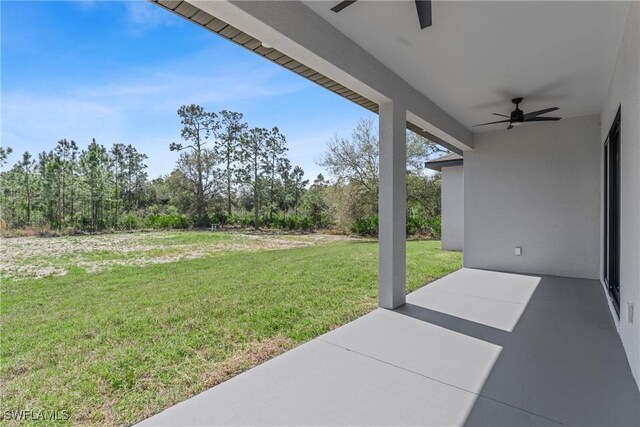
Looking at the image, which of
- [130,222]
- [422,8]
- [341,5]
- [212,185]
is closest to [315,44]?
[341,5]

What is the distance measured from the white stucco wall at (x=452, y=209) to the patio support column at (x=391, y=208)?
20.6 ft

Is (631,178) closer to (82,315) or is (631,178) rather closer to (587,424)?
(587,424)

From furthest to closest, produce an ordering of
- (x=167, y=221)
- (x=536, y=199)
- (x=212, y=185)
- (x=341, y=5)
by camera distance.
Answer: (x=212, y=185)
(x=167, y=221)
(x=536, y=199)
(x=341, y=5)

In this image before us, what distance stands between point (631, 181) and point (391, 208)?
2082mm

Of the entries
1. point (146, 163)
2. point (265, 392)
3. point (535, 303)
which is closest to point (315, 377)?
point (265, 392)

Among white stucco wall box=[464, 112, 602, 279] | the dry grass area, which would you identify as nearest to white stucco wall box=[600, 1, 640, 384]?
white stucco wall box=[464, 112, 602, 279]

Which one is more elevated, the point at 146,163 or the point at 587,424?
the point at 146,163

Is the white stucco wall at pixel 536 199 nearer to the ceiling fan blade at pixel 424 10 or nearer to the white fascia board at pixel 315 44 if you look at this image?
the white fascia board at pixel 315 44

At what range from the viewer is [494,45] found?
3.05 m

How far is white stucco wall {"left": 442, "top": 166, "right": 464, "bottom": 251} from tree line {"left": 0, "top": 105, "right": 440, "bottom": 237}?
14.1 ft

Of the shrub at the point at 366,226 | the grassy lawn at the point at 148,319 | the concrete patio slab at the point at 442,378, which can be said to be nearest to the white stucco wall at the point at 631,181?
the concrete patio slab at the point at 442,378

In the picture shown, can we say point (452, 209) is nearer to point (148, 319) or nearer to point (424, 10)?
point (424, 10)

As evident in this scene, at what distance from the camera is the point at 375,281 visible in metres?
5.52

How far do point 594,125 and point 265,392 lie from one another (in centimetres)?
662
